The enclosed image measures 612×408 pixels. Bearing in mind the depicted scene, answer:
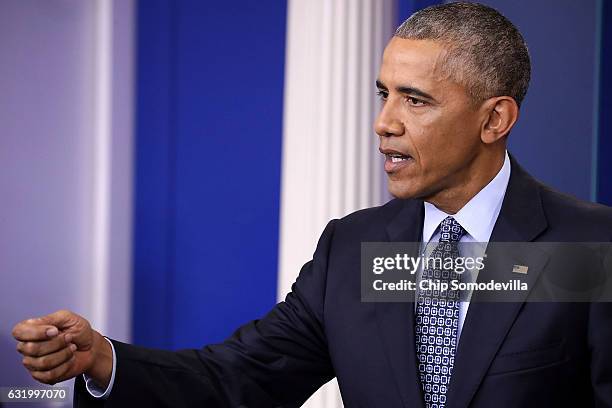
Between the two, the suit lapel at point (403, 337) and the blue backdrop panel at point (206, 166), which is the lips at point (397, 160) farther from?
the blue backdrop panel at point (206, 166)

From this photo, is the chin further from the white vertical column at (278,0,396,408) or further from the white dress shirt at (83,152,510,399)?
the white vertical column at (278,0,396,408)

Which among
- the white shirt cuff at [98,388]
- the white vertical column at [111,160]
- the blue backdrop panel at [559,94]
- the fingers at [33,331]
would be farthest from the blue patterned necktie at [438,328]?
the white vertical column at [111,160]

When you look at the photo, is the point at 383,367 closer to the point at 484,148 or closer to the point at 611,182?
the point at 484,148

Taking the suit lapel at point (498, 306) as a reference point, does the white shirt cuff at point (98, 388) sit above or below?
below

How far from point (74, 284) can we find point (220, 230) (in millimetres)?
653

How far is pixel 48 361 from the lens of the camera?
5.12ft

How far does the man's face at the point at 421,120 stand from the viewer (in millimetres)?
1752

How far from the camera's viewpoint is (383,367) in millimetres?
1783

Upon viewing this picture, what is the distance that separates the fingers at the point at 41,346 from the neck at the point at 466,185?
2.35 feet

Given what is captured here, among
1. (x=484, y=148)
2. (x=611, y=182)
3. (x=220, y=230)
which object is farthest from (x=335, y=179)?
(x=484, y=148)

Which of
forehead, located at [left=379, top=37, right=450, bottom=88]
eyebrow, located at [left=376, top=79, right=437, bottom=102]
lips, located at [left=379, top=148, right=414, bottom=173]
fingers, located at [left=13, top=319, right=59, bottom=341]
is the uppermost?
forehead, located at [left=379, top=37, right=450, bottom=88]

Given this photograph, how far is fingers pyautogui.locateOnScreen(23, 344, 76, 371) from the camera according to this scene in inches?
61.1

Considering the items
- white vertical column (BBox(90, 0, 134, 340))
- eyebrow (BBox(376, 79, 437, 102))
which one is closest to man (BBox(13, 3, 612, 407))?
eyebrow (BBox(376, 79, 437, 102))

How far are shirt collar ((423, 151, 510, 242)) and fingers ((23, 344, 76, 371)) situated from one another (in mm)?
705
